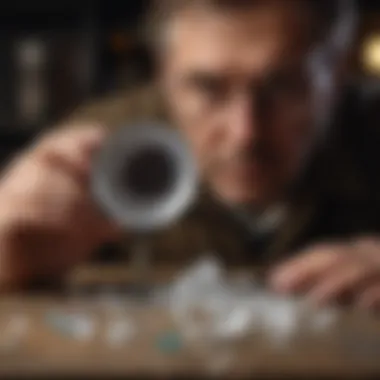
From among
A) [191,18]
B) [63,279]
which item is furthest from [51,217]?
→ [191,18]

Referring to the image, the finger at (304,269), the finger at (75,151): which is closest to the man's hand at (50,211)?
the finger at (75,151)

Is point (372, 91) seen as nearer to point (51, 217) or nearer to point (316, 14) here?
point (316, 14)

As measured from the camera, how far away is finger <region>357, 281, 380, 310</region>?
2.11ft

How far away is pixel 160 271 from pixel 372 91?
0.68ft

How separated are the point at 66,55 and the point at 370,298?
282 millimetres

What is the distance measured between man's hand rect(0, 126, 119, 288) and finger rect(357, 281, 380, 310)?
0.60 feet

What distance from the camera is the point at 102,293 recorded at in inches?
25.9

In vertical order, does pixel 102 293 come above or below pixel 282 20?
below

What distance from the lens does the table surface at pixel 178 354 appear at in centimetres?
56

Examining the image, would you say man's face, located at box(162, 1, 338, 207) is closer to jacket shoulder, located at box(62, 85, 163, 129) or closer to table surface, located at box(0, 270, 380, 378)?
jacket shoulder, located at box(62, 85, 163, 129)

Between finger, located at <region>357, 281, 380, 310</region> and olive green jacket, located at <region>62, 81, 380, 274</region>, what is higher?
olive green jacket, located at <region>62, 81, 380, 274</region>

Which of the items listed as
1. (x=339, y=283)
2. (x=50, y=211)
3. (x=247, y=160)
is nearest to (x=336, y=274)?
(x=339, y=283)

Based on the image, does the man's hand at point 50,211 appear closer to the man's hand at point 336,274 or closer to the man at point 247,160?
the man at point 247,160

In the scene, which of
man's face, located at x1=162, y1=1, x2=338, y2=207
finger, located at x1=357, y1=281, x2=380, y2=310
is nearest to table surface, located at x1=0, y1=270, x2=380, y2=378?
finger, located at x1=357, y1=281, x2=380, y2=310
